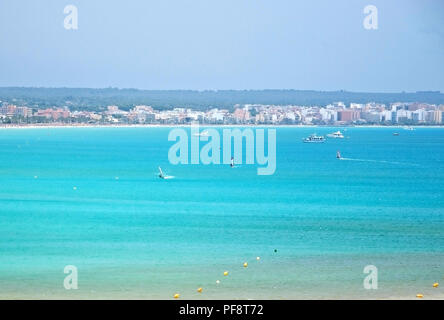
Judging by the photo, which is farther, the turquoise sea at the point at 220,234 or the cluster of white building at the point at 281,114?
the cluster of white building at the point at 281,114

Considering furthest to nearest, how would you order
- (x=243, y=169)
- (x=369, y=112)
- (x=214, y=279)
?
(x=369, y=112)
(x=243, y=169)
(x=214, y=279)

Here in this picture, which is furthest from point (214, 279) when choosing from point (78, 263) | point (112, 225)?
point (112, 225)

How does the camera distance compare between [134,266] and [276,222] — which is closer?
[134,266]

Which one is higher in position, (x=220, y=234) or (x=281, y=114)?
(x=281, y=114)

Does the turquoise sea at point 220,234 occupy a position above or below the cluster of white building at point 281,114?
below

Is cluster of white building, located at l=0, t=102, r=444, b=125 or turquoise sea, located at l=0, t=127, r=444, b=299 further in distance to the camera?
cluster of white building, located at l=0, t=102, r=444, b=125

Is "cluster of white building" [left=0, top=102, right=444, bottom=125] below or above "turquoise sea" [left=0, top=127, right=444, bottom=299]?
above

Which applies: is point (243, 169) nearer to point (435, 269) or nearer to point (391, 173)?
point (391, 173)
